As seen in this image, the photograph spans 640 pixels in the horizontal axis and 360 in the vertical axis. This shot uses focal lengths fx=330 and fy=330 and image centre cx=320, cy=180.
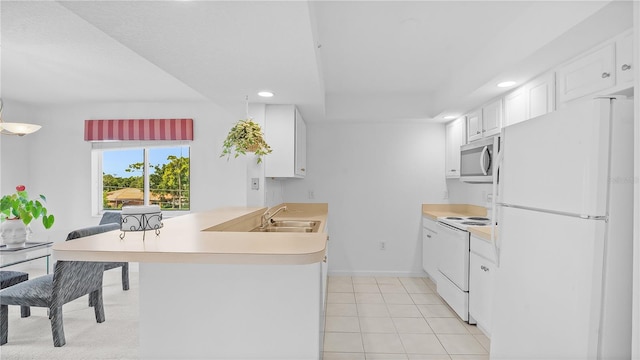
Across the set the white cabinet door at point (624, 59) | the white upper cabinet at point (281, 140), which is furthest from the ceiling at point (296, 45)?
the white upper cabinet at point (281, 140)

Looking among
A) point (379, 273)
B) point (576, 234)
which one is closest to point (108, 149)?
point (379, 273)

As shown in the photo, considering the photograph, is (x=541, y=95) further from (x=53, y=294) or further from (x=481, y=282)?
(x=53, y=294)

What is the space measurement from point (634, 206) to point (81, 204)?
19.2 ft

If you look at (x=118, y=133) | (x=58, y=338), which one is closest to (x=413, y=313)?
(x=58, y=338)

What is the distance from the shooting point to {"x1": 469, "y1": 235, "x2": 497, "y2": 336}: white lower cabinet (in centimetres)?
253

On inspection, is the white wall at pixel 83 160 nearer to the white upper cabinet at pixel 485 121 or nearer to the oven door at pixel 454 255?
the oven door at pixel 454 255

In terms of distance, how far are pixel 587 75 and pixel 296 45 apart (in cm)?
171

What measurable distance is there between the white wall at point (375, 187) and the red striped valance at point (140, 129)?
1.73 metres

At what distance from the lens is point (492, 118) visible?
3.13 meters

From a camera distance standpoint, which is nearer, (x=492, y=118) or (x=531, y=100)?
(x=531, y=100)

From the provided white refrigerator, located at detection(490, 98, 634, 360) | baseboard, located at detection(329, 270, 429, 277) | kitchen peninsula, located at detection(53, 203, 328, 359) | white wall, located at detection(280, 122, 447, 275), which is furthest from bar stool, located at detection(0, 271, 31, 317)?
white refrigerator, located at detection(490, 98, 634, 360)

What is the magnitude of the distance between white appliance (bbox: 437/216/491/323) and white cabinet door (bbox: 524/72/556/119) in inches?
43.7

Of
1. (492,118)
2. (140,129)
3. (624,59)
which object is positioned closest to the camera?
(624,59)

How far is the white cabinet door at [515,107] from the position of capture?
2.61m
